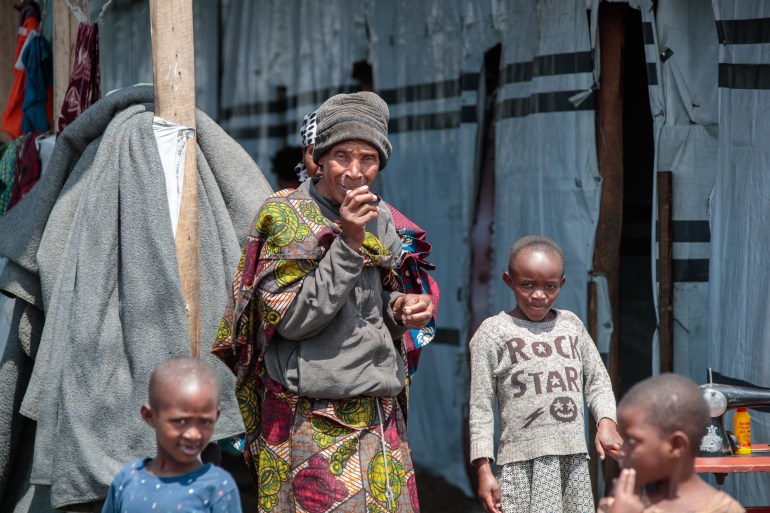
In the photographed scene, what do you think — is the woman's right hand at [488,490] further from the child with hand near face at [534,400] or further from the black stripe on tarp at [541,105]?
Result: the black stripe on tarp at [541,105]

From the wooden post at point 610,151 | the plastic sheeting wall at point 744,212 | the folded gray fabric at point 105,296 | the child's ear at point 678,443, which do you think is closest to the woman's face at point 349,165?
the folded gray fabric at point 105,296

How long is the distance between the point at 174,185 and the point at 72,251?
1.49 ft

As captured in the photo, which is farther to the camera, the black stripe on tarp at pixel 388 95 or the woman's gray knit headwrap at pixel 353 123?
the black stripe on tarp at pixel 388 95

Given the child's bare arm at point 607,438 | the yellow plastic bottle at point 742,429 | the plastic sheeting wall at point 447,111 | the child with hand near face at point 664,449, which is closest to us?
the child with hand near face at point 664,449

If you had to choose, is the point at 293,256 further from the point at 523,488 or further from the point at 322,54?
the point at 322,54

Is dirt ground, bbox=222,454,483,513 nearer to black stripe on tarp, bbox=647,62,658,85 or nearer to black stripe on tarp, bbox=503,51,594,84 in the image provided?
black stripe on tarp, bbox=503,51,594,84

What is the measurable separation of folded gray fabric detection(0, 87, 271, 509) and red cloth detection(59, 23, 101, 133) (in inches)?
45.9

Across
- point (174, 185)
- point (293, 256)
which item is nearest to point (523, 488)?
point (293, 256)

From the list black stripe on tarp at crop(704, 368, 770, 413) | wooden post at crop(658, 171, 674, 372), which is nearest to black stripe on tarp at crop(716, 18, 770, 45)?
wooden post at crop(658, 171, 674, 372)

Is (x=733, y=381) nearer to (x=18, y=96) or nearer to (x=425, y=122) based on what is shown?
(x=425, y=122)

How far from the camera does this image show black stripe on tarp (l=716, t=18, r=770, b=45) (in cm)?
409

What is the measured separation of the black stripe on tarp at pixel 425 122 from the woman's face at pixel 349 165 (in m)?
2.71

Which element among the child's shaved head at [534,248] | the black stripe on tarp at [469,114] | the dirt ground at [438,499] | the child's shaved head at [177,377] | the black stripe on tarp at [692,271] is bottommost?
the dirt ground at [438,499]

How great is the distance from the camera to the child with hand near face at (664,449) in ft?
7.75
